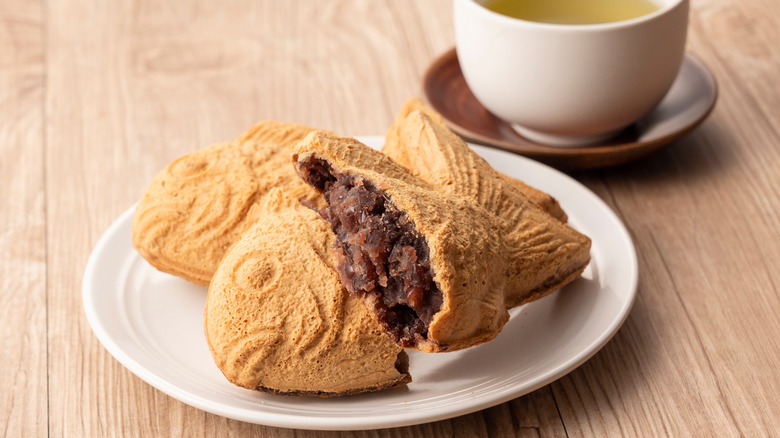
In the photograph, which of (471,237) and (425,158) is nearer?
(471,237)

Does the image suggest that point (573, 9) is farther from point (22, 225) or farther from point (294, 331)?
point (22, 225)

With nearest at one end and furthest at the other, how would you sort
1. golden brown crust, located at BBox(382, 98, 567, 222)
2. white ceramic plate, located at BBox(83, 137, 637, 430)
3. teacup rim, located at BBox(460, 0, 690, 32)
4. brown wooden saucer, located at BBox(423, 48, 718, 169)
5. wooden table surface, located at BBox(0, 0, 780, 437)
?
white ceramic plate, located at BBox(83, 137, 637, 430) → wooden table surface, located at BBox(0, 0, 780, 437) → golden brown crust, located at BBox(382, 98, 567, 222) → teacup rim, located at BBox(460, 0, 690, 32) → brown wooden saucer, located at BBox(423, 48, 718, 169)

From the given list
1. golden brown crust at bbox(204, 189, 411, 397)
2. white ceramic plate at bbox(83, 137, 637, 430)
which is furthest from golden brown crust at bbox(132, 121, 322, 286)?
golden brown crust at bbox(204, 189, 411, 397)

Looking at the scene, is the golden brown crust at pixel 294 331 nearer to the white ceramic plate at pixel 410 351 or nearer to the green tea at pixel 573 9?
the white ceramic plate at pixel 410 351

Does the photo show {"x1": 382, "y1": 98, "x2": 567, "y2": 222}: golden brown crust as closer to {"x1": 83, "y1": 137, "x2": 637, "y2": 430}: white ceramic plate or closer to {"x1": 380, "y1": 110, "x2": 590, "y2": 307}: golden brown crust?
{"x1": 380, "y1": 110, "x2": 590, "y2": 307}: golden brown crust

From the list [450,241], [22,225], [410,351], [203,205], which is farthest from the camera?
[22,225]

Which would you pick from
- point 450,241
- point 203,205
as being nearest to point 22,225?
point 203,205

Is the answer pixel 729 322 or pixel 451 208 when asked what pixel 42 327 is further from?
pixel 729 322
